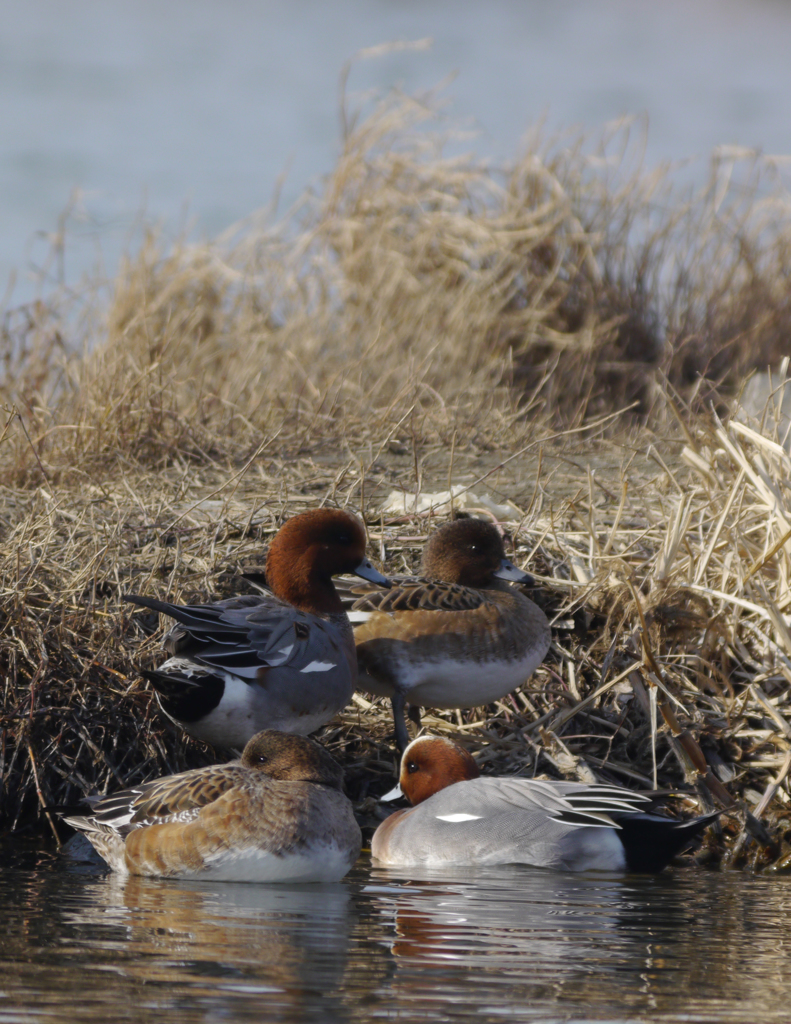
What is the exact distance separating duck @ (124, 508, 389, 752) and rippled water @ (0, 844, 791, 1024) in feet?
2.01

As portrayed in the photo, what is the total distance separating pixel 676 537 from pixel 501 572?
2.29 feet

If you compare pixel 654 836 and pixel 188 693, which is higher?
pixel 188 693

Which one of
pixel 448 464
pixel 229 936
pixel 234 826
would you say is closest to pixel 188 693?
pixel 234 826

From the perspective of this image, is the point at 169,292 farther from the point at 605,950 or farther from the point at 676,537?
the point at 605,950

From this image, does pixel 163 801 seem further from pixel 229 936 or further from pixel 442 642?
pixel 442 642

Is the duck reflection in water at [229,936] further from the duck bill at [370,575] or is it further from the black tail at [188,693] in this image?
the duck bill at [370,575]

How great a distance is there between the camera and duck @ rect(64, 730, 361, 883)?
3637 millimetres

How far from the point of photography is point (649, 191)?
1140 cm

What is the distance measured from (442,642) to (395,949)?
6.26 feet

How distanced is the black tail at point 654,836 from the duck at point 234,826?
2.84 ft

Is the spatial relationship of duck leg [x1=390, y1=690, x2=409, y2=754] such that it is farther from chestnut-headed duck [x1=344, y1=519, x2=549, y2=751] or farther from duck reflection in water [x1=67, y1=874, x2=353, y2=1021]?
duck reflection in water [x1=67, y1=874, x2=353, y2=1021]

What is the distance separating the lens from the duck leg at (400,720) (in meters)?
4.65

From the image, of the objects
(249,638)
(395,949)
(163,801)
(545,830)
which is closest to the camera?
(395,949)

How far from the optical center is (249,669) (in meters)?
4.18
